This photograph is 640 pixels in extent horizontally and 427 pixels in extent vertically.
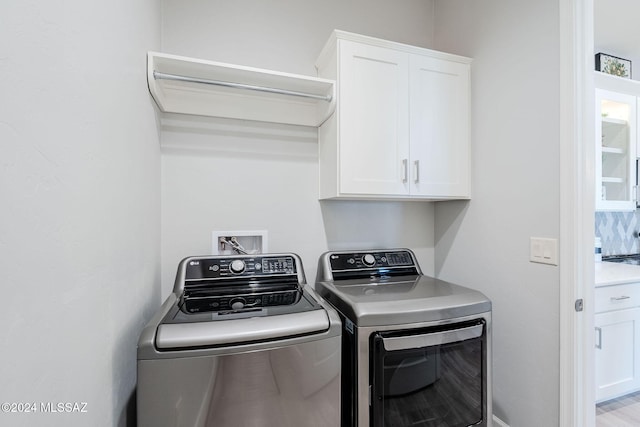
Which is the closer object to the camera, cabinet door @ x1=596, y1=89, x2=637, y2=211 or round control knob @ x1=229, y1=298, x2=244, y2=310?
round control knob @ x1=229, y1=298, x2=244, y2=310

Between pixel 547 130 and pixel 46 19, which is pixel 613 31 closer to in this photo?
pixel 547 130

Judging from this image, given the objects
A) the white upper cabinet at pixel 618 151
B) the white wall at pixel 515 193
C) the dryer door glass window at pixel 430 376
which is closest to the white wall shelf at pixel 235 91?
the white wall at pixel 515 193

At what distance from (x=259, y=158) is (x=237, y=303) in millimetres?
Result: 861

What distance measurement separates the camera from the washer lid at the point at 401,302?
117 cm

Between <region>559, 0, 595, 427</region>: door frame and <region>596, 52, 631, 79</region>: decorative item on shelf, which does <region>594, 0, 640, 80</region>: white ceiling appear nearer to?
<region>596, 52, 631, 79</region>: decorative item on shelf

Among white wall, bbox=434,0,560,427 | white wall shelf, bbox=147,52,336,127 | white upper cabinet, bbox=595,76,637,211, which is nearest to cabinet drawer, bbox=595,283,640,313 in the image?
white upper cabinet, bbox=595,76,637,211

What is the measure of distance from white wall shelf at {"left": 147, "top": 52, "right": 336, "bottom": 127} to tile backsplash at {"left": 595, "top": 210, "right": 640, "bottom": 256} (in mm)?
2833

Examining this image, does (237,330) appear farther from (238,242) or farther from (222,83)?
(222,83)

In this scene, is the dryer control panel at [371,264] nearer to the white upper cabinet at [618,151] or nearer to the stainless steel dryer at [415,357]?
the stainless steel dryer at [415,357]

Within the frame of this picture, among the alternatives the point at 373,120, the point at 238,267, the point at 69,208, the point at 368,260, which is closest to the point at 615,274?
the point at 368,260

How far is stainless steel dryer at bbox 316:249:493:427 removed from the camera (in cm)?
115

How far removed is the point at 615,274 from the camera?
2100 mm

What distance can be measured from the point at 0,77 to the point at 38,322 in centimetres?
40

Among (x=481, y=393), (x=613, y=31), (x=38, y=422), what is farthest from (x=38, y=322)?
(x=613, y=31)
